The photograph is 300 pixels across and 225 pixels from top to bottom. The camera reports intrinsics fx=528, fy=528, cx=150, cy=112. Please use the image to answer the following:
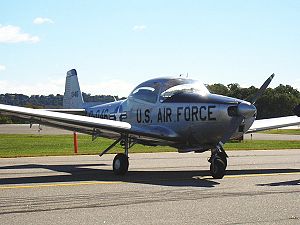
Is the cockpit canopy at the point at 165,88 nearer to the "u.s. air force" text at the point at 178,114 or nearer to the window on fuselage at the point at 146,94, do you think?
the window on fuselage at the point at 146,94

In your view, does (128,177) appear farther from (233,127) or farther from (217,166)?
(233,127)

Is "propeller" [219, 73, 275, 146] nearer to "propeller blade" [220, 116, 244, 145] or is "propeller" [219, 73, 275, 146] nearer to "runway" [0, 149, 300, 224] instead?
"propeller blade" [220, 116, 244, 145]

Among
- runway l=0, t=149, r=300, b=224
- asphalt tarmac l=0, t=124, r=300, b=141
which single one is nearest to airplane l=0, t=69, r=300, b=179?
runway l=0, t=149, r=300, b=224

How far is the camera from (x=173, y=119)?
1405 cm

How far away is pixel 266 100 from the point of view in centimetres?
10175

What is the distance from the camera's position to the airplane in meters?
12.8

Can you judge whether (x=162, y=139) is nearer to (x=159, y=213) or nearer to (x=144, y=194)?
(x=144, y=194)

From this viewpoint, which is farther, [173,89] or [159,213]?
[173,89]

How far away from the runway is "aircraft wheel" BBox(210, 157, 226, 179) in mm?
179

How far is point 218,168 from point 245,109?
1547mm

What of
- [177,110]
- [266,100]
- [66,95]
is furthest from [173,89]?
[266,100]

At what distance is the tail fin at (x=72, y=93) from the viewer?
22.3 metres

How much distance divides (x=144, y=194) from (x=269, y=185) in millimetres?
2970

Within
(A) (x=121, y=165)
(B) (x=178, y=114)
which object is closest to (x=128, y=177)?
(A) (x=121, y=165)
